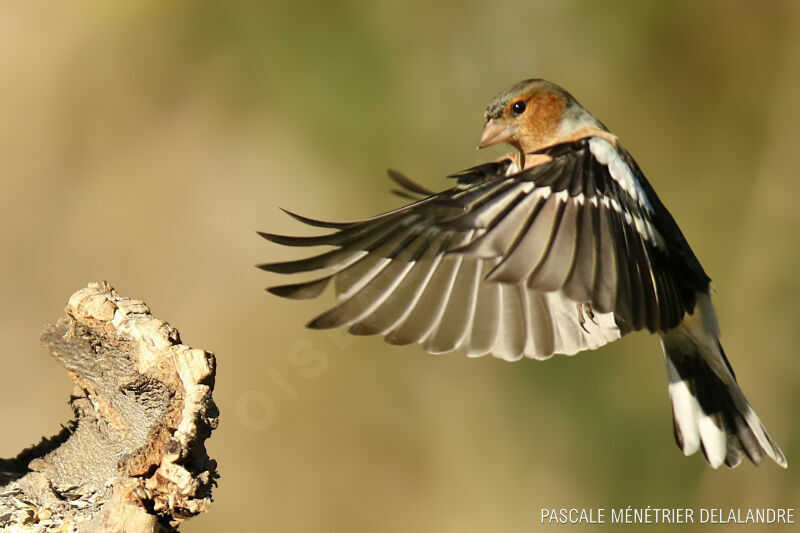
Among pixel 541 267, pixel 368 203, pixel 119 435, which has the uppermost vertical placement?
pixel 368 203

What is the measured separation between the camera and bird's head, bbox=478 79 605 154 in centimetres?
346

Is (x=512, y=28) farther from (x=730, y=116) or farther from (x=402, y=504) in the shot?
(x=402, y=504)

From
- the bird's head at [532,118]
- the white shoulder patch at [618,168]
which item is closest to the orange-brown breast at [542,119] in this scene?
the bird's head at [532,118]

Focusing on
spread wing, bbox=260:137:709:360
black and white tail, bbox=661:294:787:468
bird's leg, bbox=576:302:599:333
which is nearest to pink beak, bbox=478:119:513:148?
spread wing, bbox=260:137:709:360

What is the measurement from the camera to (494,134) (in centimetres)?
347

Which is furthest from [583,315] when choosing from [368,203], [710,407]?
[368,203]

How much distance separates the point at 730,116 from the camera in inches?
210

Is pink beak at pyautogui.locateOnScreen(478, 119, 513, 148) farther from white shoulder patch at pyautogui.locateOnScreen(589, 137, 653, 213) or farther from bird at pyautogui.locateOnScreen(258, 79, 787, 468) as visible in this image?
white shoulder patch at pyautogui.locateOnScreen(589, 137, 653, 213)

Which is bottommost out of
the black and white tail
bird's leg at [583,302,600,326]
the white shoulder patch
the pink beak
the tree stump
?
the tree stump

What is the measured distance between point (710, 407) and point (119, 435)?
7.86ft

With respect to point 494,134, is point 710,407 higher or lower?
lower

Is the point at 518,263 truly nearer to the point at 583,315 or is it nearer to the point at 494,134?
the point at 583,315

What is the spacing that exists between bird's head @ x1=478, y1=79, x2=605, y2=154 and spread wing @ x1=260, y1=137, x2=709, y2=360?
13 cm

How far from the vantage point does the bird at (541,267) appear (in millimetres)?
2479
